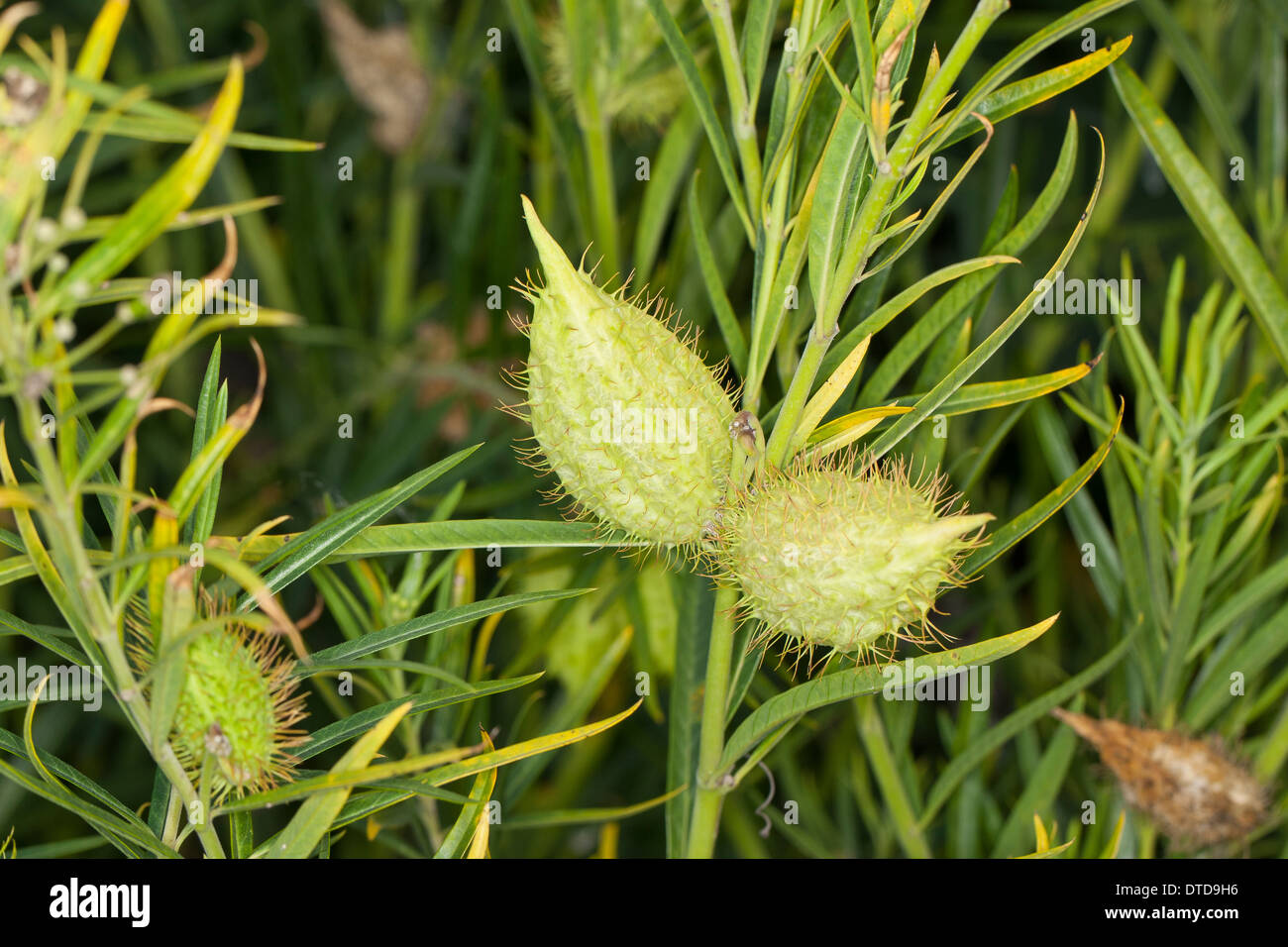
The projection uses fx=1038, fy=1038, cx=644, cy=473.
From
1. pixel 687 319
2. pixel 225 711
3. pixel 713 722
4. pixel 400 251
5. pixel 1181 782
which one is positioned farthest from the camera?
pixel 400 251

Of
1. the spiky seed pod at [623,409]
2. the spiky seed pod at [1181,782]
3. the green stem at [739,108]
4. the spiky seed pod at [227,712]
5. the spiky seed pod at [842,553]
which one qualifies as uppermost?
the green stem at [739,108]

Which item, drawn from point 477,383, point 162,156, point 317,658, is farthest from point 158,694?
point 162,156

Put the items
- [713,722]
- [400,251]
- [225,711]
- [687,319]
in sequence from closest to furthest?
[225,711]
[713,722]
[687,319]
[400,251]

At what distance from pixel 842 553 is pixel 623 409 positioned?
147mm

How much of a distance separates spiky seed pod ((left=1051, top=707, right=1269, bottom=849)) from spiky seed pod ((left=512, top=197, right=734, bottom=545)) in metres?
0.39

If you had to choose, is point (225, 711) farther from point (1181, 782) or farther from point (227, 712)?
point (1181, 782)

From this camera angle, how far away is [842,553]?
0.56 metres

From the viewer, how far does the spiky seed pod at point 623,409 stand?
1.94 ft

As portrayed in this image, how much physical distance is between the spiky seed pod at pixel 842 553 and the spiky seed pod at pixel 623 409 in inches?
1.6

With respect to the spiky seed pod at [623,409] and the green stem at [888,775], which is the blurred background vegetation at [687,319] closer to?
the green stem at [888,775]

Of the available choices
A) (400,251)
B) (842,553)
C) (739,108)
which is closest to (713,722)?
(842,553)

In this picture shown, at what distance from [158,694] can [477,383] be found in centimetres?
76

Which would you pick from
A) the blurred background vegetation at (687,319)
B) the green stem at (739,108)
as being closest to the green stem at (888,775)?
the blurred background vegetation at (687,319)

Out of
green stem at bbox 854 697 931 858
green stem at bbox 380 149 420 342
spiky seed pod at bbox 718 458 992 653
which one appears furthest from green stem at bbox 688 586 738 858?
green stem at bbox 380 149 420 342
